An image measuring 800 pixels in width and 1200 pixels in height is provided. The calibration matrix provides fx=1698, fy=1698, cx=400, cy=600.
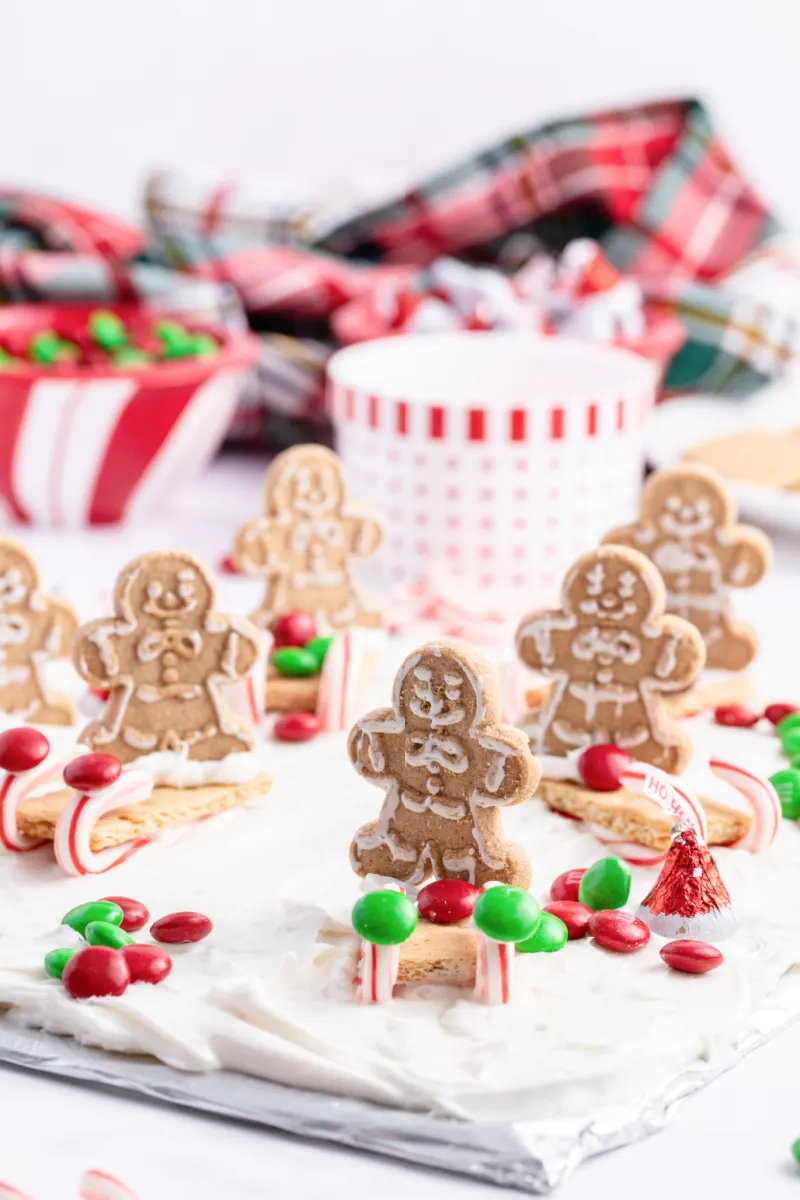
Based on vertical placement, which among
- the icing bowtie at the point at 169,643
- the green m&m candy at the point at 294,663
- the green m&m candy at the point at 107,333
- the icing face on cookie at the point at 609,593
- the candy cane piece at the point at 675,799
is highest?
the green m&m candy at the point at 107,333

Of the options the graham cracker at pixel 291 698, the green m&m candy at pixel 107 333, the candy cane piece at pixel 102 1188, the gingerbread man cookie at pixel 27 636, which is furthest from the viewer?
the green m&m candy at pixel 107 333

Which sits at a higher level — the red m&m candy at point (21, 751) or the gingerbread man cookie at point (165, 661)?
the gingerbread man cookie at point (165, 661)

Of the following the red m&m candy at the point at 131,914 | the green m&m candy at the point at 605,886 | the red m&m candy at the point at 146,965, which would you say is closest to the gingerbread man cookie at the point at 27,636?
the red m&m candy at the point at 131,914

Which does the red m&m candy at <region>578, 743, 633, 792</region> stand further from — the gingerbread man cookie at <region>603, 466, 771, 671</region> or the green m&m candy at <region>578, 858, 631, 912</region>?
the gingerbread man cookie at <region>603, 466, 771, 671</region>

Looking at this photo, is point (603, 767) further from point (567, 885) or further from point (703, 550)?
point (703, 550)

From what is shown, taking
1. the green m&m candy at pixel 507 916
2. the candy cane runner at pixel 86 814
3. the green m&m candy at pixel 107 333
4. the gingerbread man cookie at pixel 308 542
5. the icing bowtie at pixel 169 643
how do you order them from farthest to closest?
the green m&m candy at pixel 107 333
the gingerbread man cookie at pixel 308 542
the icing bowtie at pixel 169 643
the candy cane runner at pixel 86 814
the green m&m candy at pixel 507 916

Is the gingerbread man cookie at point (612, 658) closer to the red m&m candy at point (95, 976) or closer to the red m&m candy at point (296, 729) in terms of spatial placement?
the red m&m candy at point (296, 729)

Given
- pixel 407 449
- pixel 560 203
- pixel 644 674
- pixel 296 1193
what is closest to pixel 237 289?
pixel 560 203

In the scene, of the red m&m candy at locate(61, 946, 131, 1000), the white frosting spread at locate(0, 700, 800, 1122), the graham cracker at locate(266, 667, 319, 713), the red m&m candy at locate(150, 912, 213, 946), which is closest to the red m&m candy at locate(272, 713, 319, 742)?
the graham cracker at locate(266, 667, 319, 713)
